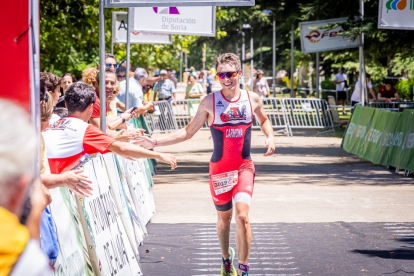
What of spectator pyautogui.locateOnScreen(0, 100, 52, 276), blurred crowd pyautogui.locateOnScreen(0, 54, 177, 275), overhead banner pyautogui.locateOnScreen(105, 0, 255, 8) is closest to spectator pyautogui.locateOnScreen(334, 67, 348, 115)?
blurred crowd pyautogui.locateOnScreen(0, 54, 177, 275)

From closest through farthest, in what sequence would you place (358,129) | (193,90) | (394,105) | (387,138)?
(387,138) → (358,129) → (394,105) → (193,90)

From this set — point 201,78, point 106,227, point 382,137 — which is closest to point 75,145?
point 106,227

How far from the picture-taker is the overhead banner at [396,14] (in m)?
15.4

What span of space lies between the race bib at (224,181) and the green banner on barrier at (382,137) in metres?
8.23

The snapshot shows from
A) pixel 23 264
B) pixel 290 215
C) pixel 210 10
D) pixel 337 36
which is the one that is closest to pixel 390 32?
pixel 337 36

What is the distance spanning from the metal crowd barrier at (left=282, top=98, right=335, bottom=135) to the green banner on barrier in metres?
5.26

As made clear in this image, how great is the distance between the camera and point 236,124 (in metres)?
7.04

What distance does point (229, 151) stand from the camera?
701 centimetres

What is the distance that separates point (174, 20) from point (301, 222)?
455 centimetres

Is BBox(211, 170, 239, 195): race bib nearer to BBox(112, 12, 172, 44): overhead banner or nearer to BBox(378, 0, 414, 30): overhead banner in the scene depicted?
BBox(112, 12, 172, 44): overhead banner

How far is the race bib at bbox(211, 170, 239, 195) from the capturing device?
6.99 meters

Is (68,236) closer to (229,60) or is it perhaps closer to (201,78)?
(229,60)

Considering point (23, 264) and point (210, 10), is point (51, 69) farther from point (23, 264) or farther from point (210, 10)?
point (23, 264)

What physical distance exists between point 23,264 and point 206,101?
16.6ft
